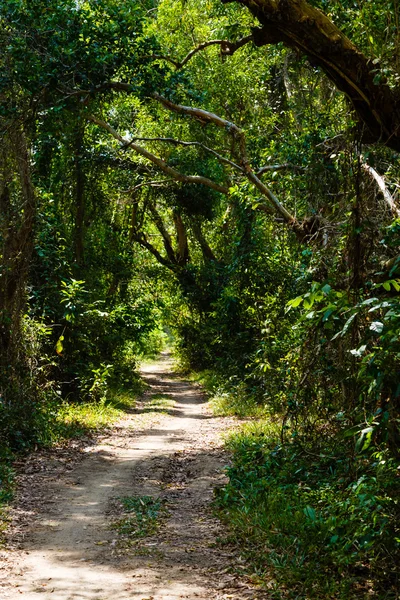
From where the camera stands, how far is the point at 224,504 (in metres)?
7.30

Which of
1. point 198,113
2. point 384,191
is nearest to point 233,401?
point 198,113

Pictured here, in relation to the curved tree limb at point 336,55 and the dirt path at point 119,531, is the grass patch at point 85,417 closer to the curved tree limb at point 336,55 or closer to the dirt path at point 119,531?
the dirt path at point 119,531

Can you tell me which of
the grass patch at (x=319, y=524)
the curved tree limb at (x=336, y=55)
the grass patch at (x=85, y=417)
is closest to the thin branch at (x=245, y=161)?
the grass patch at (x=319, y=524)

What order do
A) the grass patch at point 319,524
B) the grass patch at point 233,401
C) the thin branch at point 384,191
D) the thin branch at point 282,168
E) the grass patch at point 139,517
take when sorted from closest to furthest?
the grass patch at point 319,524 → the grass patch at point 139,517 → the thin branch at point 384,191 → the thin branch at point 282,168 → the grass patch at point 233,401

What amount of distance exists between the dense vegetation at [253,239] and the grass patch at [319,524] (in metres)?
0.02

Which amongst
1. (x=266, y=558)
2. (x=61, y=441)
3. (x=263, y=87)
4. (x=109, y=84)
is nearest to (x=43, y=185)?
(x=109, y=84)

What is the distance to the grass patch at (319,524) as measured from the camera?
195 inches

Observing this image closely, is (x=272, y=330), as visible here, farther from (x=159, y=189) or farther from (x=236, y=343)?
(x=159, y=189)

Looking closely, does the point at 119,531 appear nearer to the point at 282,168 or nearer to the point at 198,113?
the point at 282,168

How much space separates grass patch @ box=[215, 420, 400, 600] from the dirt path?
0.27 meters

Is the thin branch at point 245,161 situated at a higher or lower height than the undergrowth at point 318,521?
higher

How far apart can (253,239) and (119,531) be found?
9653 millimetres

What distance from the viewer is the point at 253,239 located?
15.4m

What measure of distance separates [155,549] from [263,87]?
14371 millimetres
